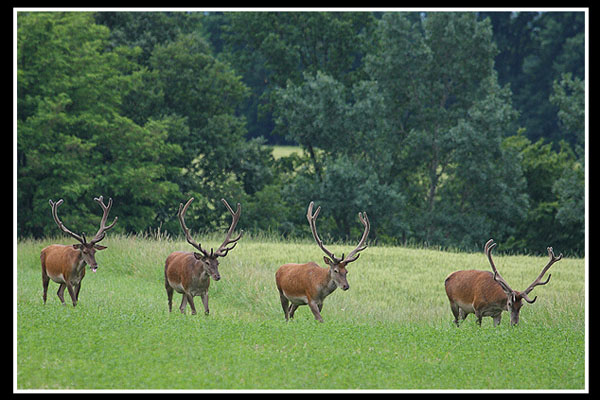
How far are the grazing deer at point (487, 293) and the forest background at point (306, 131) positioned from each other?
24080 millimetres

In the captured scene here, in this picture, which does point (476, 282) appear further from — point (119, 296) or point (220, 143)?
point (220, 143)

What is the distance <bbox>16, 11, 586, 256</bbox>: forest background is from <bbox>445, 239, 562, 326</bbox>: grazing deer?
24080mm

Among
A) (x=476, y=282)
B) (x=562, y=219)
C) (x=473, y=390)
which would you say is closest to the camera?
(x=473, y=390)

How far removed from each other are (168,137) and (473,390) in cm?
3453

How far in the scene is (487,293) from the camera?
594 inches

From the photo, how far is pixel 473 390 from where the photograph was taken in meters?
11.2

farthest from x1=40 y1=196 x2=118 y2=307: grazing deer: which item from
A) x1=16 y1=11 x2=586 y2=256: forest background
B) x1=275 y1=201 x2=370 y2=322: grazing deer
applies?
x1=16 y1=11 x2=586 y2=256: forest background

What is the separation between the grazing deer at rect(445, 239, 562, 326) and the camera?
14.7 metres

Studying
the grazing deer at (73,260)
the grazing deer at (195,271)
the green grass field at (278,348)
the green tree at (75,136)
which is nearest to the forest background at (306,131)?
the green tree at (75,136)

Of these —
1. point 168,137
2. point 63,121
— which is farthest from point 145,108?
point 63,121

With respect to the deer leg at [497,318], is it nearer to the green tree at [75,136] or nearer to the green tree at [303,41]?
the green tree at [75,136]

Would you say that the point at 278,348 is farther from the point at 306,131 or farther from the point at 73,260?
the point at 306,131

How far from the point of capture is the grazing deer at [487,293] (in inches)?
Result: 580

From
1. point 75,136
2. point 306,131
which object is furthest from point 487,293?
point 306,131
